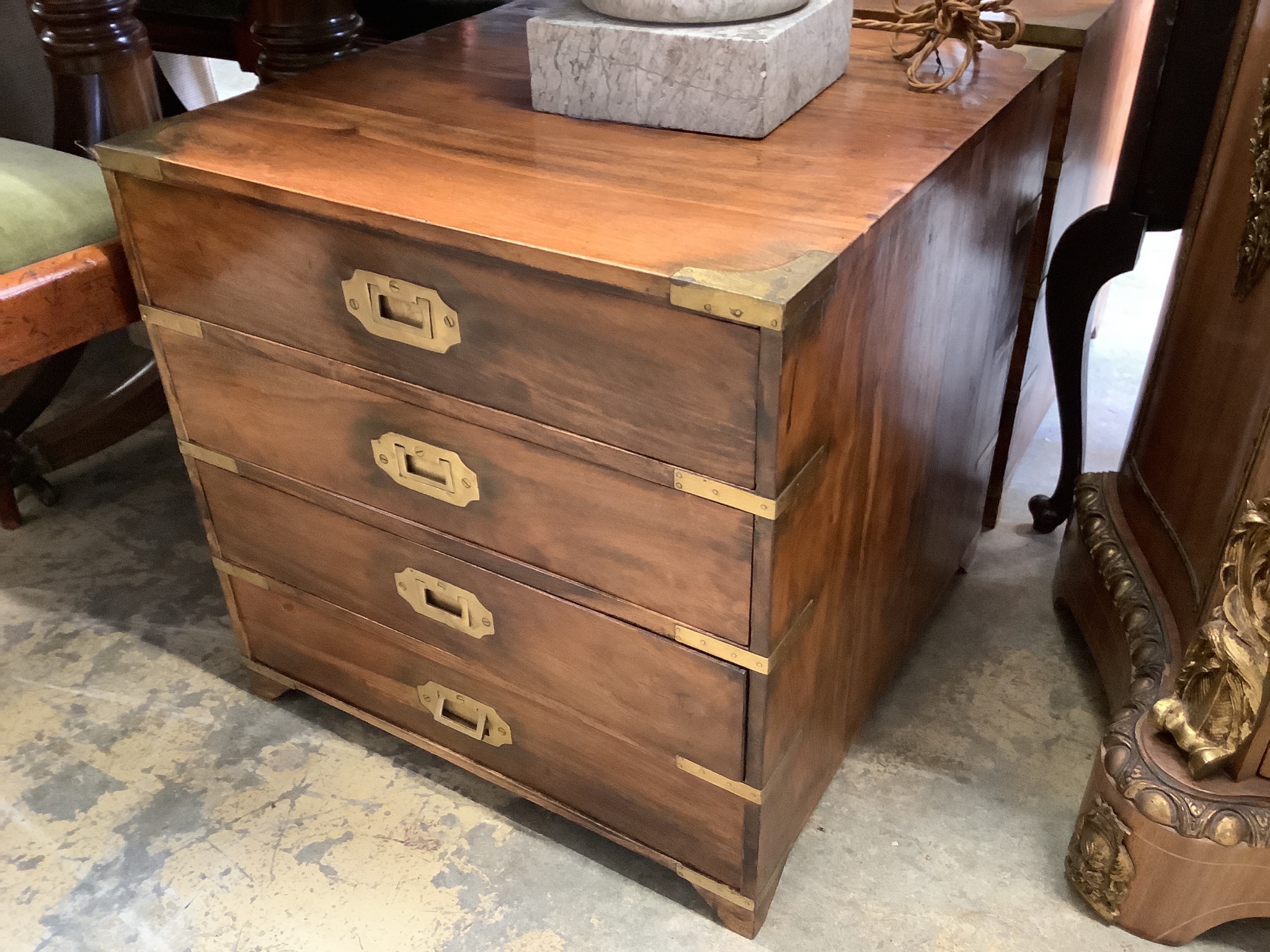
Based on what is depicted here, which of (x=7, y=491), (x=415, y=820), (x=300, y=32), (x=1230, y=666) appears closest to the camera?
(x=1230, y=666)

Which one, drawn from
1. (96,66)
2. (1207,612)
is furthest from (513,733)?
(96,66)

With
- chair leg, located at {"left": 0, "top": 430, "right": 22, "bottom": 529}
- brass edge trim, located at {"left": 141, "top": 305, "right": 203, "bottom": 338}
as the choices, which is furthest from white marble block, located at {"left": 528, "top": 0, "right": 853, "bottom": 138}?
chair leg, located at {"left": 0, "top": 430, "right": 22, "bottom": 529}

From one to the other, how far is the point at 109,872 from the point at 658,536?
700mm

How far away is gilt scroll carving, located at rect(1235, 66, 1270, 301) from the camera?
0.91m

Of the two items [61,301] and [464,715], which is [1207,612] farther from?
[61,301]

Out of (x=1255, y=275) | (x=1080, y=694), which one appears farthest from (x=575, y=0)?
(x=1080, y=694)

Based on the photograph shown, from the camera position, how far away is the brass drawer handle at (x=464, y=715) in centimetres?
107

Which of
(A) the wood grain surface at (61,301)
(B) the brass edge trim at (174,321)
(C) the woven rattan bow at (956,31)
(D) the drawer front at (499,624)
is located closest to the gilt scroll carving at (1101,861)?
(D) the drawer front at (499,624)

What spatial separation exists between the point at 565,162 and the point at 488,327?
0.54 ft

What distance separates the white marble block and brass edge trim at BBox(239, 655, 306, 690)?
69cm

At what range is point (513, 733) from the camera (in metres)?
1.06

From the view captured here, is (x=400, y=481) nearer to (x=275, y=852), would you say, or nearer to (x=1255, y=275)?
(x=275, y=852)

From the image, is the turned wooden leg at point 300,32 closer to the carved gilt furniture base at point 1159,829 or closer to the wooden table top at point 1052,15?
the wooden table top at point 1052,15

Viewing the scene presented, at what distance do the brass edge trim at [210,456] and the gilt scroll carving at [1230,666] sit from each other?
891 millimetres
